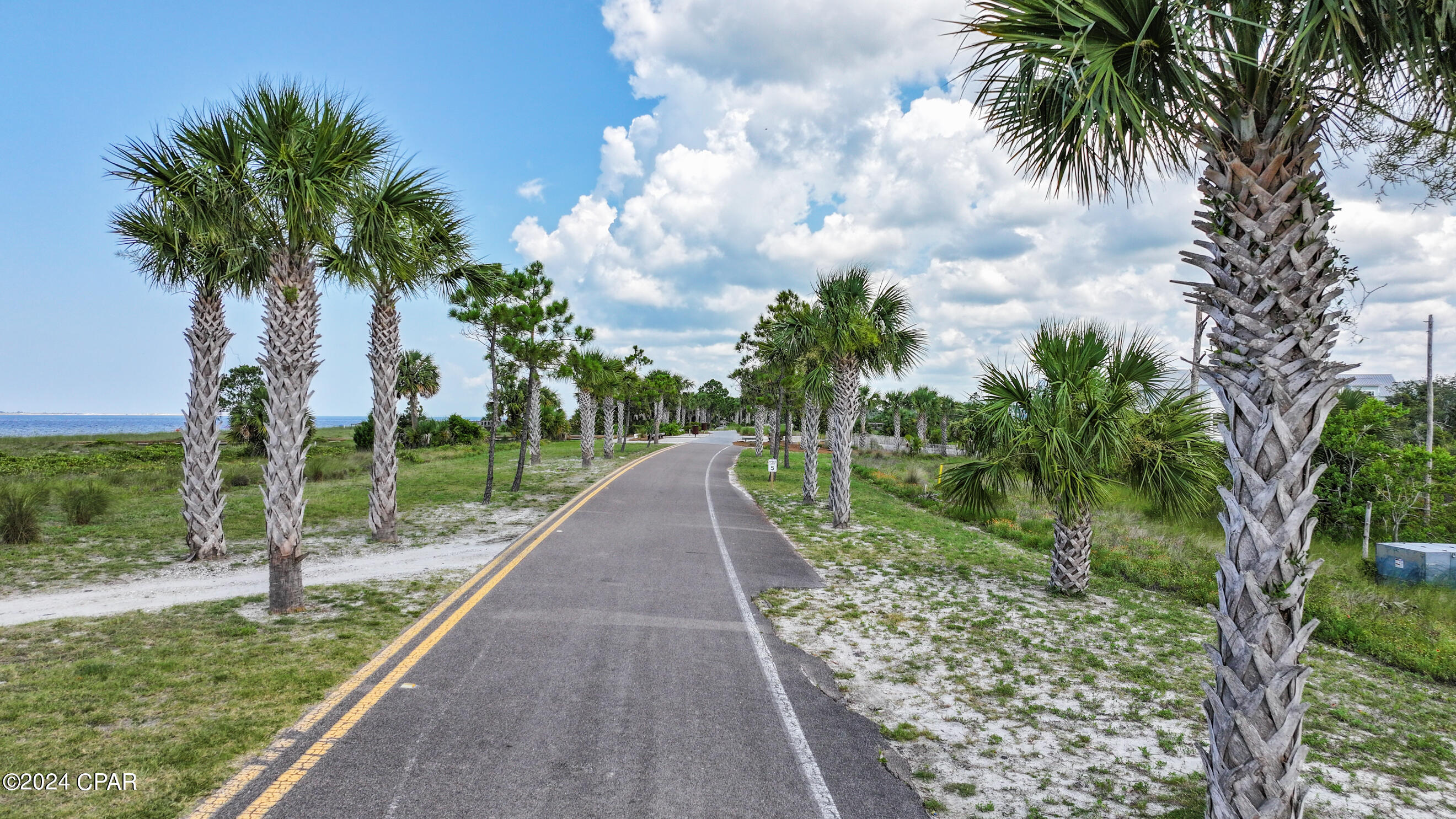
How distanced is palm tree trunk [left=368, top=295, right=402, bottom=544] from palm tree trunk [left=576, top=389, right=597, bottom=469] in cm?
1836

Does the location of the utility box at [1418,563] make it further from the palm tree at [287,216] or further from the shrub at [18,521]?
the shrub at [18,521]

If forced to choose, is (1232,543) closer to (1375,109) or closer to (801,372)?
(1375,109)

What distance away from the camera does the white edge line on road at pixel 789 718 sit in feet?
13.2

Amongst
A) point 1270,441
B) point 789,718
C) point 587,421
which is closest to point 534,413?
point 587,421

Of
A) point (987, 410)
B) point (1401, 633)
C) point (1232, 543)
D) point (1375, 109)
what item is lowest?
point (1401, 633)

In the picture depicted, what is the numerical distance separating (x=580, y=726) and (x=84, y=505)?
555 inches

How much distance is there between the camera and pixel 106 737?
4.40 metres

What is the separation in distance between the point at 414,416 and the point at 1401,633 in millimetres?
52581

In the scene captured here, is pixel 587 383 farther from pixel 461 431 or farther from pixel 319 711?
pixel 319 711

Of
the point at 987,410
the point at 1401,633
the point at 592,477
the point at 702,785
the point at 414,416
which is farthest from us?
the point at 414,416

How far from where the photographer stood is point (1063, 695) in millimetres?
5824

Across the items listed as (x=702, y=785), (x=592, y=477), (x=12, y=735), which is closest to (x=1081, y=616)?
(x=702, y=785)

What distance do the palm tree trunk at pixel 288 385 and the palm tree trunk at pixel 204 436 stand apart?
9.37ft

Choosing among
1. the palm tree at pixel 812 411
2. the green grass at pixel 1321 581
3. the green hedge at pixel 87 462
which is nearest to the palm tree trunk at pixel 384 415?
the palm tree at pixel 812 411
